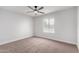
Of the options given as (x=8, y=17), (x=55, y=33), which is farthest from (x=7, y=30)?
(x=55, y=33)

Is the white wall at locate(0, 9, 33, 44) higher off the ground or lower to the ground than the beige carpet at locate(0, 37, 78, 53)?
higher

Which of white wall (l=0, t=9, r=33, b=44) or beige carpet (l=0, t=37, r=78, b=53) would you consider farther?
white wall (l=0, t=9, r=33, b=44)

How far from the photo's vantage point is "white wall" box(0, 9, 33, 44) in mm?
2234

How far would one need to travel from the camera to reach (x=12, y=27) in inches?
92.0

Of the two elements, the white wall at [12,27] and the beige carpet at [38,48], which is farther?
the white wall at [12,27]

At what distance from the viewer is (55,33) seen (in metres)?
2.09

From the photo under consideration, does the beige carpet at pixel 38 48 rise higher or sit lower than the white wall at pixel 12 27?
lower

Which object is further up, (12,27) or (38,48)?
(12,27)

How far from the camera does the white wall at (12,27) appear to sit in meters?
2.23

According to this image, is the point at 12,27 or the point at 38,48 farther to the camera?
the point at 12,27
